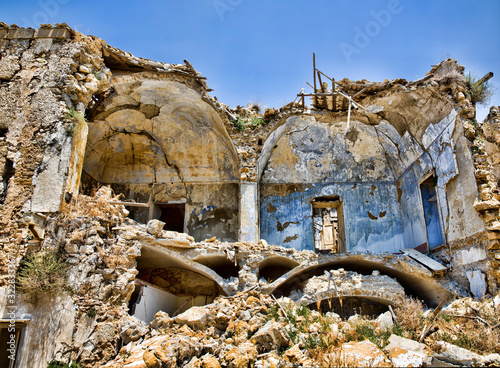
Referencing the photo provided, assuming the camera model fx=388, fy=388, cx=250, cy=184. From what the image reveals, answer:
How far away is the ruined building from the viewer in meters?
8.02

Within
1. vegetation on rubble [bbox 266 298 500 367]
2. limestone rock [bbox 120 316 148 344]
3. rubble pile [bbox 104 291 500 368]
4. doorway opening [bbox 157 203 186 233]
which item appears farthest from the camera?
doorway opening [bbox 157 203 186 233]

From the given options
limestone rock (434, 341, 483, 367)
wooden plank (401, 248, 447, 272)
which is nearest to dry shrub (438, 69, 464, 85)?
wooden plank (401, 248, 447, 272)

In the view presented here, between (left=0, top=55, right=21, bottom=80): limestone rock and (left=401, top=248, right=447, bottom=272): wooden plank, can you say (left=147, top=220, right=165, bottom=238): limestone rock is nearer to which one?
(left=0, top=55, right=21, bottom=80): limestone rock

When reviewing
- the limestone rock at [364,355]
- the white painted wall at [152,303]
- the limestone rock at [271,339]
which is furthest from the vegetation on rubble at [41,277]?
the limestone rock at [364,355]

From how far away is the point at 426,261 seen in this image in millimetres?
10117

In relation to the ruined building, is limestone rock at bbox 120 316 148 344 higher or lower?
lower

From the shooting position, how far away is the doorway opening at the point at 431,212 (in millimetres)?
10748

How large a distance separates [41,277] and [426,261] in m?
8.98

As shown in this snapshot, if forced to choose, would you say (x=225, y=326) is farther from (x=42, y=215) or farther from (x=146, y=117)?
(x=146, y=117)

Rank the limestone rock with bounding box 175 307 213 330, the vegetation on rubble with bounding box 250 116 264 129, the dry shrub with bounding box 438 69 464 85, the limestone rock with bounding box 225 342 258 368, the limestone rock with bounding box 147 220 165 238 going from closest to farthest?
the limestone rock with bounding box 225 342 258 368 < the limestone rock with bounding box 175 307 213 330 < the limestone rock with bounding box 147 220 165 238 < the dry shrub with bounding box 438 69 464 85 < the vegetation on rubble with bounding box 250 116 264 129

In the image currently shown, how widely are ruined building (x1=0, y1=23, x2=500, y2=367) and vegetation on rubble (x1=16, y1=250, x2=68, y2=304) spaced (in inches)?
6.1

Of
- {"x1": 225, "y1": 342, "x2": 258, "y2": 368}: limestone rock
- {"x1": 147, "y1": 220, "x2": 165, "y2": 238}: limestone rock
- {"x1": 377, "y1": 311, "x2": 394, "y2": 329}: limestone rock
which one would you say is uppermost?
{"x1": 147, "y1": 220, "x2": 165, "y2": 238}: limestone rock

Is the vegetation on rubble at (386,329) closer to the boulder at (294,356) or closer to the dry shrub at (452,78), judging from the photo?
the boulder at (294,356)

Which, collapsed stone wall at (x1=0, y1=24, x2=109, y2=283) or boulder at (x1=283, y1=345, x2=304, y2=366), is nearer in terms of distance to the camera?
boulder at (x1=283, y1=345, x2=304, y2=366)
